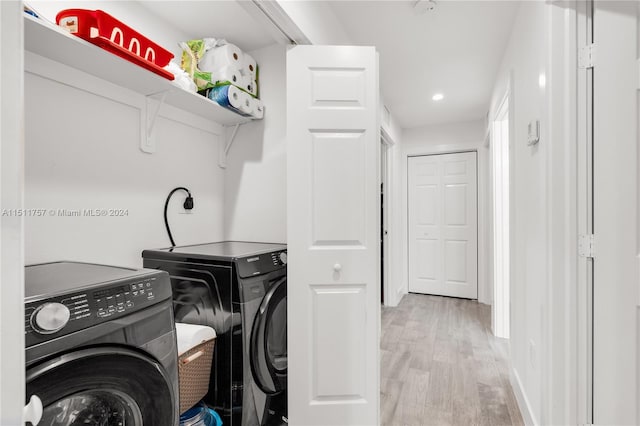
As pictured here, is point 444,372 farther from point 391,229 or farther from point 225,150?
point 225,150

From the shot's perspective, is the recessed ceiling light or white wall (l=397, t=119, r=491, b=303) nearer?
the recessed ceiling light

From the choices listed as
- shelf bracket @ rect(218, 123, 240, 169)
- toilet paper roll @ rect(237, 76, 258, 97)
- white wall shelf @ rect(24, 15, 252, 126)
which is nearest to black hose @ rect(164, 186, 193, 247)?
shelf bracket @ rect(218, 123, 240, 169)

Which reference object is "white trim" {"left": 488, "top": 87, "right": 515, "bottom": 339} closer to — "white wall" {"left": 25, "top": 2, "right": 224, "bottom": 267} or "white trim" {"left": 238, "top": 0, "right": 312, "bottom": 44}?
"white trim" {"left": 238, "top": 0, "right": 312, "bottom": 44}

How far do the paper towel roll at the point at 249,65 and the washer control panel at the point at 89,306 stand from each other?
151 cm

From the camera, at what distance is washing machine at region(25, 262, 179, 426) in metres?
0.71

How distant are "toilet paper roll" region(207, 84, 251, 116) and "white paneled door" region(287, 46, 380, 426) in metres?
0.44

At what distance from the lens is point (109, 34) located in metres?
1.25

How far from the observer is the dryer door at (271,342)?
151cm

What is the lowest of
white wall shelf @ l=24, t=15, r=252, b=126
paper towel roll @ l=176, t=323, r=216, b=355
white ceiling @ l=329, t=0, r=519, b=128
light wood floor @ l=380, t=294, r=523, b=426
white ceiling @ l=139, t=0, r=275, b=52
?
light wood floor @ l=380, t=294, r=523, b=426

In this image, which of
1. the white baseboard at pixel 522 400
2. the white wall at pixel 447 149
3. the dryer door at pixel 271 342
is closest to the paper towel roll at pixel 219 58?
the dryer door at pixel 271 342

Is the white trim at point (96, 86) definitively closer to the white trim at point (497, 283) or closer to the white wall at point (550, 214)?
the white wall at point (550, 214)

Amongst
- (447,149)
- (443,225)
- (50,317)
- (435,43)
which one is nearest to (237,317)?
(50,317)

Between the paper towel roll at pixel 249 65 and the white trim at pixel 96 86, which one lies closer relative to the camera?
the white trim at pixel 96 86

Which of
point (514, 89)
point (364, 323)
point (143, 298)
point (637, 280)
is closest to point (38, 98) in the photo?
point (143, 298)
